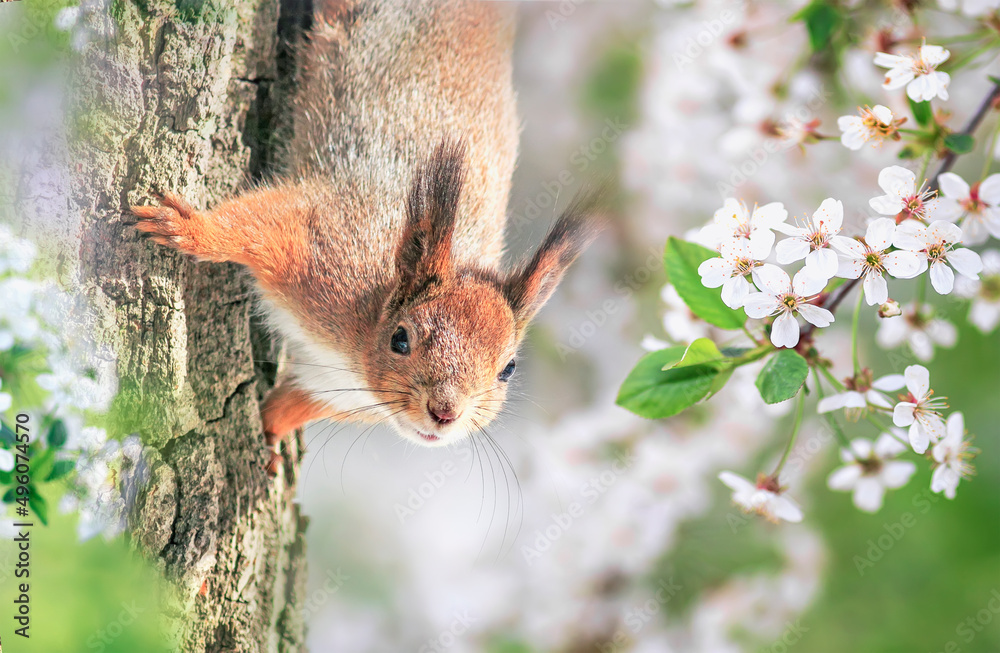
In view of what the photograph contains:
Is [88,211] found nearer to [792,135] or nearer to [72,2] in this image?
[72,2]

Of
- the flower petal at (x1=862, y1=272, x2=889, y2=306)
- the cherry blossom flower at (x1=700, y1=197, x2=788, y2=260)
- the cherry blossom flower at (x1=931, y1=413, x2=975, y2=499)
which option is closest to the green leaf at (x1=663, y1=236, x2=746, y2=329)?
the cherry blossom flower at (x1=700, y1=197, x2=788, y2=260)

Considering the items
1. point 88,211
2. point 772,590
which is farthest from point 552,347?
point 88,211

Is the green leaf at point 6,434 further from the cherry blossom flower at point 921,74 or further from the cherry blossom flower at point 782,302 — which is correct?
the cherry blossom flower at point 921,74

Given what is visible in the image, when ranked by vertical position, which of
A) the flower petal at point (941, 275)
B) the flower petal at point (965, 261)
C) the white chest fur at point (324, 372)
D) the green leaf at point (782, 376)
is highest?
the flower petal at point (965, 261)

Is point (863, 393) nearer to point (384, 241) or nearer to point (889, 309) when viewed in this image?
point (889, 309)

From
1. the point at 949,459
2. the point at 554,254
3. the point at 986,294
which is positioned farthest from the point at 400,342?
the point at 986,294

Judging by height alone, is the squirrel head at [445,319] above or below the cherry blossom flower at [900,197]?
below

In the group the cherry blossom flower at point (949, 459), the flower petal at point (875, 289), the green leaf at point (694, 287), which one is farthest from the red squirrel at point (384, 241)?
the cherry blossom flower at point (949, 459)
